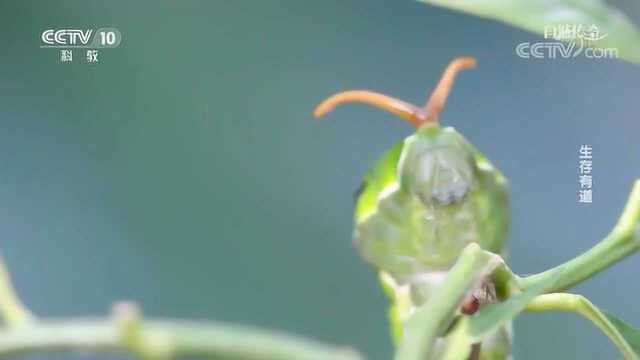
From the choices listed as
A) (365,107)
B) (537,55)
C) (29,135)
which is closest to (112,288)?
(29,135)

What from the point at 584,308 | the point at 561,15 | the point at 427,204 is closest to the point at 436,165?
the point at 427,204

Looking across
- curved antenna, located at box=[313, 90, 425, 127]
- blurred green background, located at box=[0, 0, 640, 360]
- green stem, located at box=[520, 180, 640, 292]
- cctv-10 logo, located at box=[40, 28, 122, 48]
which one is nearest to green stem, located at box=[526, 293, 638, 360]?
green stem, located at box=[520, 180, 640, 292]

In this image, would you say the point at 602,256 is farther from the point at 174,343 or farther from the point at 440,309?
the point at 174,343

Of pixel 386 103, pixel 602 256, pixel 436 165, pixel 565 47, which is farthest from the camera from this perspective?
pixel 565 47

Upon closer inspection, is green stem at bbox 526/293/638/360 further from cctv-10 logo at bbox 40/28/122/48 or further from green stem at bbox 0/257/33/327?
cctv-10 logo at bbox 40/28/122/48

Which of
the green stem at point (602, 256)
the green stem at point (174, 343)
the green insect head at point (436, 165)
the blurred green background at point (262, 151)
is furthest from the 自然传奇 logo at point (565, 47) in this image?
the green stem at point (174, 343)

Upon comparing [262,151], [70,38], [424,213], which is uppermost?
[70,38]

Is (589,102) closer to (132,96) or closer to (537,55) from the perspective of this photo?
(537,55)
